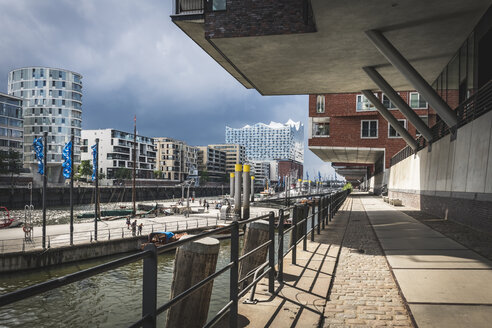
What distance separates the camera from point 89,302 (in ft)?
54.0

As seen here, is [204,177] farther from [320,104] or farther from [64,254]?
[64,254]

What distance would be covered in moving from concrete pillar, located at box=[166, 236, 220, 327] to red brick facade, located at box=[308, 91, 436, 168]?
134 ft

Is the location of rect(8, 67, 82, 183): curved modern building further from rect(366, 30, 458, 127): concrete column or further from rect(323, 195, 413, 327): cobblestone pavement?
rect(323, 195, 413, 327): cobblestone pavement

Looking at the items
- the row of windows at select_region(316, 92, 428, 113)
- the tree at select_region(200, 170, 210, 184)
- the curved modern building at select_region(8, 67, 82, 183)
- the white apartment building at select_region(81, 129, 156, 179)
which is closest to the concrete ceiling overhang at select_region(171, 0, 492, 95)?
the row of windows at select_region(316, 92, 428, 113)

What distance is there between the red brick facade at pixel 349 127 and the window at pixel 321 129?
45cm

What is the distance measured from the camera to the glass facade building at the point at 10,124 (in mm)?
87438

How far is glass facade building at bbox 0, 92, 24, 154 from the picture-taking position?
87.4 meters

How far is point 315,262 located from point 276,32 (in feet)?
36.4

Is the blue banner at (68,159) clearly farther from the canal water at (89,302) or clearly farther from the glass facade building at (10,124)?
the glass facade building at (10,124)

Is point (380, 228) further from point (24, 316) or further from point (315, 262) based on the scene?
point (24, 316)

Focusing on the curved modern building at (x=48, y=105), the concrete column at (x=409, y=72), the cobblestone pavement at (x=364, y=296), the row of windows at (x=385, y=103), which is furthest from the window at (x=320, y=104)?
the curved modern building at (x=48, y=105)

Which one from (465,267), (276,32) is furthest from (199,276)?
(276,32)

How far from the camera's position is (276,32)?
631 inches

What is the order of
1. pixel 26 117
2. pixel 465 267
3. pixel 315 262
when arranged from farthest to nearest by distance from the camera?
pixel 26 117, pixel 315 262, pixel 465 267
